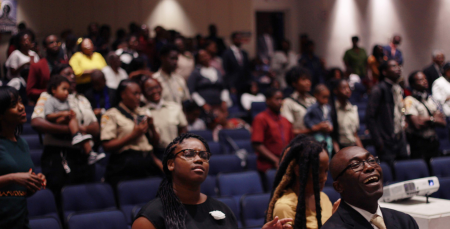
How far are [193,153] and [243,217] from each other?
1.47 meters

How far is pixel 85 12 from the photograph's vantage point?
10586 millimetres

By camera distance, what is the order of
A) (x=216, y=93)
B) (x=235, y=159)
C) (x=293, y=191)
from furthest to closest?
(x=216, y=93), (x=235, y=159), (x=293, y=191)

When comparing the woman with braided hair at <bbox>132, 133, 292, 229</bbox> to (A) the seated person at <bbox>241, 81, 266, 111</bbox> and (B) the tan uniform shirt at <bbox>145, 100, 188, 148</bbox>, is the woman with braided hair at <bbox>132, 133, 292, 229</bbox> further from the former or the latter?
(A) the seated person at <bbox>241, 81, 266, 111</bbox>

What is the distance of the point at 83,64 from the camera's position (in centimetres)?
558

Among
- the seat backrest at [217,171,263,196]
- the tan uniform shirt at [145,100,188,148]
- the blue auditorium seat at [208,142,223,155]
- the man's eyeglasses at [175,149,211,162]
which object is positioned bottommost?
the seat backrest at [217,171,263,196]

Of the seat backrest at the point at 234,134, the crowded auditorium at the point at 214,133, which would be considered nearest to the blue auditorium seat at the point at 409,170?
the crowded auditorium at the point at 214,133

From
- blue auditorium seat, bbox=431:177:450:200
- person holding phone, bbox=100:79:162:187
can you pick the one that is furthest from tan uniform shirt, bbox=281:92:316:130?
person holding phone, bbox=100:79:162:187

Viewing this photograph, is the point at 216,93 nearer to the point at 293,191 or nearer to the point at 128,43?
the point at 128,43

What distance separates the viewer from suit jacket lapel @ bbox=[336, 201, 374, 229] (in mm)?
2008

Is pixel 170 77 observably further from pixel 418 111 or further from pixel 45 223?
pixel 418 111

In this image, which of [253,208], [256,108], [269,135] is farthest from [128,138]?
[256,108]

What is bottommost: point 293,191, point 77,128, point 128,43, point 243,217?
point 243,217

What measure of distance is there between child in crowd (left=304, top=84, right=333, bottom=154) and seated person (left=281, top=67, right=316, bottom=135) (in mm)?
181

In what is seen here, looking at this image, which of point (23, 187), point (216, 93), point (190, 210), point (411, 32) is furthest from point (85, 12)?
point (190, 210)
